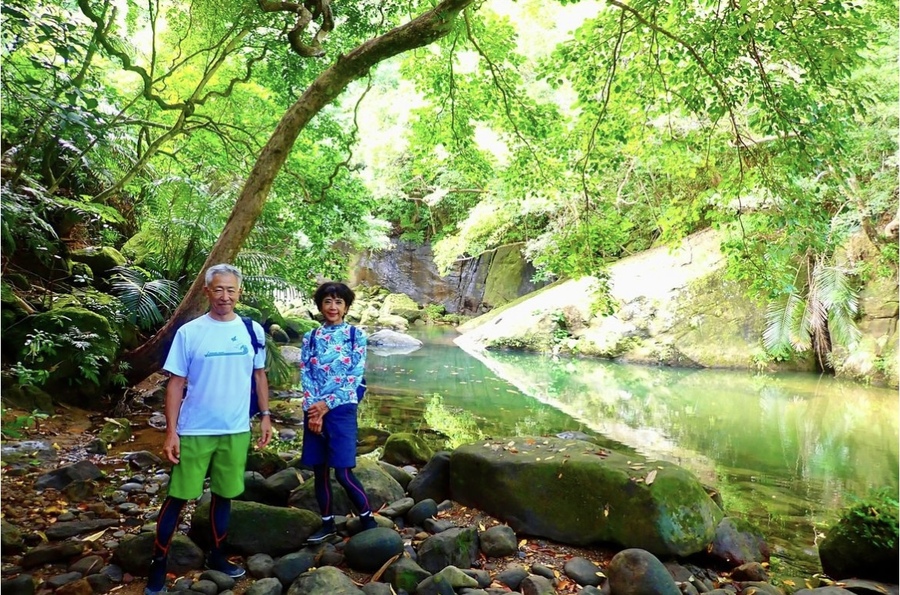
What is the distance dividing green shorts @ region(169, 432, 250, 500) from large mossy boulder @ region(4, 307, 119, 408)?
319 cm

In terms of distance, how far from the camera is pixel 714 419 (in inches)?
346

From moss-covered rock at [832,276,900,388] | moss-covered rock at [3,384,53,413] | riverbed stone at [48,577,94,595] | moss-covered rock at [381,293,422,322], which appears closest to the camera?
riverbed stone at [48,577,94,595]

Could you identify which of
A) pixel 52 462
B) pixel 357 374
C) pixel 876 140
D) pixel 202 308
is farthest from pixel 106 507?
pixel 876 140

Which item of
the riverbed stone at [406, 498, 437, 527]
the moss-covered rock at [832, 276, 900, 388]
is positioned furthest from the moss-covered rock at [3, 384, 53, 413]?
the moss-covered rock at [832, 276, 900, 388]

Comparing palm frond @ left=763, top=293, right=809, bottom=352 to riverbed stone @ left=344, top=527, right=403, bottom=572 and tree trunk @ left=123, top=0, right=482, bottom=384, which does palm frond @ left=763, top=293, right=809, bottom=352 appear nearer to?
tree trunk @ left=123, top=0, right=482, bottom=384

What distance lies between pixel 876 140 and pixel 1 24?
14220 mm

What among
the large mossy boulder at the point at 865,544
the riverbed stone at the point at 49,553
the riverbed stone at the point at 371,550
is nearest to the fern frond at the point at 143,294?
the riverbed stone at the point at 49,553

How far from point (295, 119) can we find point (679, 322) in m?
12.7

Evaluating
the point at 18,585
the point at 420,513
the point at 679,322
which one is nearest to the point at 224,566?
the point at 18,585

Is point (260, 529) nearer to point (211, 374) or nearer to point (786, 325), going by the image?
point (211, 374)

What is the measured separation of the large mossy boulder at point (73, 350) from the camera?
5.31 metres

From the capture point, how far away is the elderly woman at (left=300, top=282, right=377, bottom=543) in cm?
329

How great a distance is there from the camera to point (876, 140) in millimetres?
11078

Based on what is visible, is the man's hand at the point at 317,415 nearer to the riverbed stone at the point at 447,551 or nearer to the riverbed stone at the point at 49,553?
the riverbed stone at the point at 447,551
